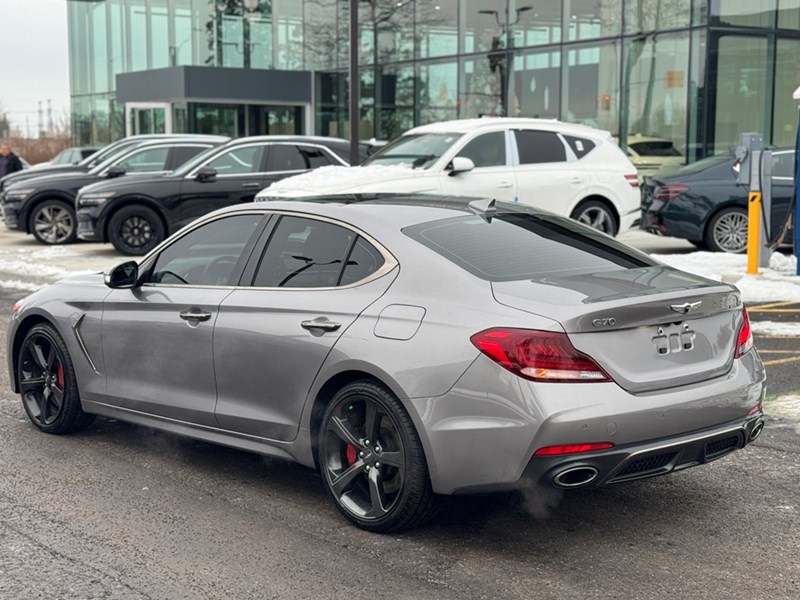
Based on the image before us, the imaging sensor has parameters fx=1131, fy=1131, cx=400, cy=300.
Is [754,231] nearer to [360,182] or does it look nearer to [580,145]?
[580,145]

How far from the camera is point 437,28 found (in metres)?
29.2

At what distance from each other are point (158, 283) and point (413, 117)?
24623mm

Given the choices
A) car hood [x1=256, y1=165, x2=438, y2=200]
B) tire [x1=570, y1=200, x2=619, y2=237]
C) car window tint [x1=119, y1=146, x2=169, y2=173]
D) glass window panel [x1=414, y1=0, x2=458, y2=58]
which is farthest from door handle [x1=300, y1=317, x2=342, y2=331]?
glass window panel [x1=414, y1=0, x2=458, y2=58]

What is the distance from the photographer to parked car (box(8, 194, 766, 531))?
4520mm

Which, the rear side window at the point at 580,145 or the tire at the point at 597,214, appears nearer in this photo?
the tire at the point at 597,214

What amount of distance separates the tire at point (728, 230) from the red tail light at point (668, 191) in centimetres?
61

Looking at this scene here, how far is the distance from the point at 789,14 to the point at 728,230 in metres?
8.89

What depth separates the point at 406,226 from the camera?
537 cm

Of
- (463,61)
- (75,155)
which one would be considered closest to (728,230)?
(463,61)

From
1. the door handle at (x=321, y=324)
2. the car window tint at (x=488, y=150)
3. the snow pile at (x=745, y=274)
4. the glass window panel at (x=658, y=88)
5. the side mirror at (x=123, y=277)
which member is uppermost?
the glass window panel at (x=658, y=88)

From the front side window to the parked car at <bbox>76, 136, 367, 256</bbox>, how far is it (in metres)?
12.0

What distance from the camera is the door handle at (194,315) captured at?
574 cm

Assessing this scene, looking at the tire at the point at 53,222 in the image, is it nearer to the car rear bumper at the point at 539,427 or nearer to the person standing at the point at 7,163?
the person standing at the point at 7,163

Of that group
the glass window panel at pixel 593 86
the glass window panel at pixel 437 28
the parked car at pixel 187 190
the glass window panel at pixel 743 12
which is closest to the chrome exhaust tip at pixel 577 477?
the parked car at pixel 187 190
